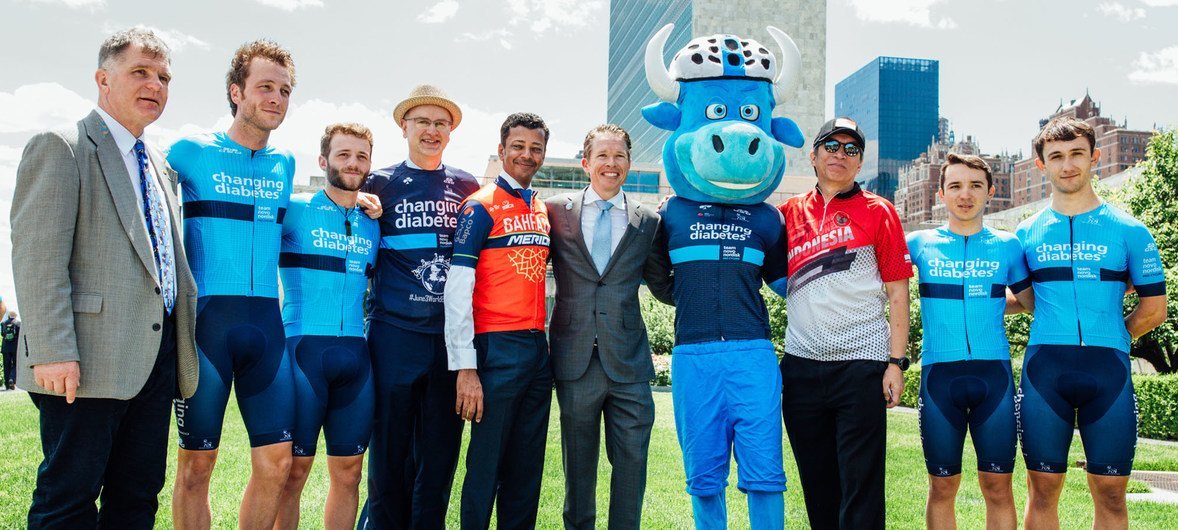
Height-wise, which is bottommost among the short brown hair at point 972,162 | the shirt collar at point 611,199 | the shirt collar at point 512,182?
the shirt collar at point 611,199

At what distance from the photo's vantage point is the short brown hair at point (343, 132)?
5.18 metres

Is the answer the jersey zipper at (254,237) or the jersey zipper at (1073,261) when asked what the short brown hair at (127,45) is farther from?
the jersey zipper at (1073,261)

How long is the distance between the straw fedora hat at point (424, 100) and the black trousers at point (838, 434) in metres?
2.67

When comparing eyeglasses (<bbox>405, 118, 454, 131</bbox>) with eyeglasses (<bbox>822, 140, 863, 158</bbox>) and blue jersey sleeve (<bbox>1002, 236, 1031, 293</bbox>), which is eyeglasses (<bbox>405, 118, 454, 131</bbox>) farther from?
blue jersey sleeve (<bbox>1002, 236, 1031, 293</bbox>)

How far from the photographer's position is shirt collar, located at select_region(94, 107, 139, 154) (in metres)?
3.94

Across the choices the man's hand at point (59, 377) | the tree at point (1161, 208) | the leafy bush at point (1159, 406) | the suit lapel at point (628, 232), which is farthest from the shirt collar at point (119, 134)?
the tree at point (1161, 208)

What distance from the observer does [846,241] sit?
4.98 metres

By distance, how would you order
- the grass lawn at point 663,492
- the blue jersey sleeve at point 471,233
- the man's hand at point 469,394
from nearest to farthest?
1. the man's hand at point 469,394
2. the blue jersey sleeve at point 471,233
3. the grass lawn at point 663,492

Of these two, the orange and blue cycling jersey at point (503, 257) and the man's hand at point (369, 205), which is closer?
the orange and blue cycling jersey at point (503, 257)

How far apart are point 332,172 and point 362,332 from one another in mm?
979

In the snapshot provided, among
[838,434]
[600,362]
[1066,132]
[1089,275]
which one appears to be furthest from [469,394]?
[1066,132]

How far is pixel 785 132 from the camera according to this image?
221 inches

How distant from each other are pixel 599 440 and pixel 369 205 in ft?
6.43

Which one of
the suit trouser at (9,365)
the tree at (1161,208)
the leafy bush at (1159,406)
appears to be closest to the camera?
the leafy bush at (1159,406)
